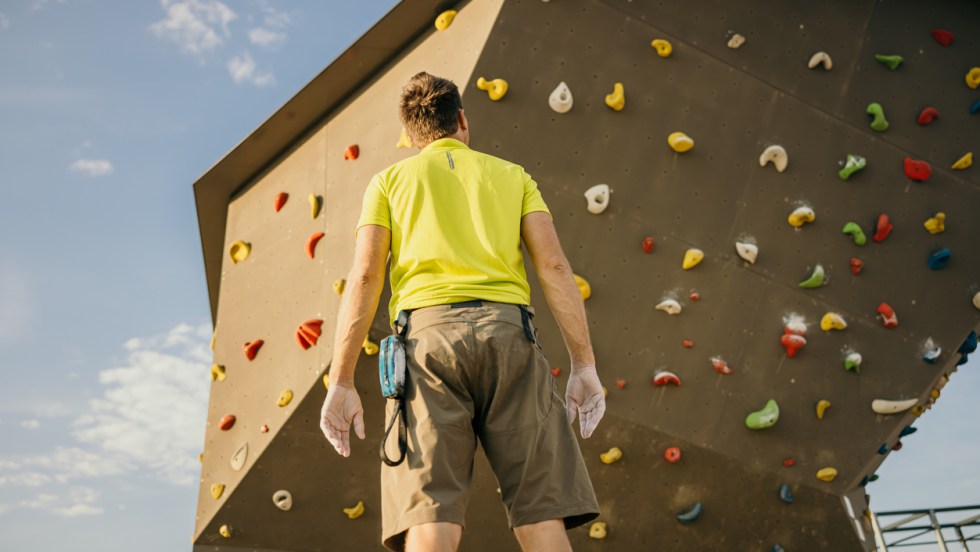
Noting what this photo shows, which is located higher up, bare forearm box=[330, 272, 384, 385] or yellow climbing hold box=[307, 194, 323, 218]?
yellow climbing hold box=[307, 194, 323, 218]

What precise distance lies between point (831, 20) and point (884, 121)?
2.18 feet

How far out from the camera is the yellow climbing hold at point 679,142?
5.27 meters

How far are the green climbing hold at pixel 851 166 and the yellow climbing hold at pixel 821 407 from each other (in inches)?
51.9

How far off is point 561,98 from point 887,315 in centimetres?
237

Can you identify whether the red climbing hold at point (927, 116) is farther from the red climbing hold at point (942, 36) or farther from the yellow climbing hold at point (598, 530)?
the yellow climbing hold at point (598, 530)

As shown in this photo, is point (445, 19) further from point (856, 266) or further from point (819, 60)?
point (856, 266)

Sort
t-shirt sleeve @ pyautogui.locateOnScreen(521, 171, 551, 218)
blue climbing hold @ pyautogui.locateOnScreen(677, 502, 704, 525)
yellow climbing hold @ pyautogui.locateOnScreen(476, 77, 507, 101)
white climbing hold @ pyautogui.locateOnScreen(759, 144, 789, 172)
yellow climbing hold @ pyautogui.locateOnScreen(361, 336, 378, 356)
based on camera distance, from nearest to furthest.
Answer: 1. t-shirt sleeve @ pyautogui.locateOnScreen(521, 171, 551, 218)
2. yellow climbing hold @ pyautogui.locateOnScreen(476, 77, 507, 101)
3. yellow climbing hold @ pyautogui.locateOnScreen(361, 336, 378, 356)
4. white climbing hold @ pyautogui.locateOnScreen(759, 144, 789, 172)
5. blue climbing hold @ pyautogui.locateOnScreen(677, 502, 704, 525)

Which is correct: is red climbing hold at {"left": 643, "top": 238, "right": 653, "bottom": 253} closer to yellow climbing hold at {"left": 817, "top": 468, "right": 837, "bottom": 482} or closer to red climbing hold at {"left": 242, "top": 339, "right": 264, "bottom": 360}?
yellow climbing hold at {"left": 817, "top": 468, "right": 837, "bottom": 482}

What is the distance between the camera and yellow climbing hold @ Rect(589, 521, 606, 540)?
5.80m

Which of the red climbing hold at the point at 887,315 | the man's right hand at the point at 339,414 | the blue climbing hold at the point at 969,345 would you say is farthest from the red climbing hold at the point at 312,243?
the blue climbing hold at the point at 969,345

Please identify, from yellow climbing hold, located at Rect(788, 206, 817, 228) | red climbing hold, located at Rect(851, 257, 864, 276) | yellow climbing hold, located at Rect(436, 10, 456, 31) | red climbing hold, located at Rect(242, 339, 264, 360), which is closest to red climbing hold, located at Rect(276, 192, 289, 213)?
red climbing hold, located at Rect(242, 339, 264, 360)

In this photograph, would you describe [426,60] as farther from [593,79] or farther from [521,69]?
[593,79]

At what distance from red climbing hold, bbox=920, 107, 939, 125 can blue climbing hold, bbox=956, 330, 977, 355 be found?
1330 mm

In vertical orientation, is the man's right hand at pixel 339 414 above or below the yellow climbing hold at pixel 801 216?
below
